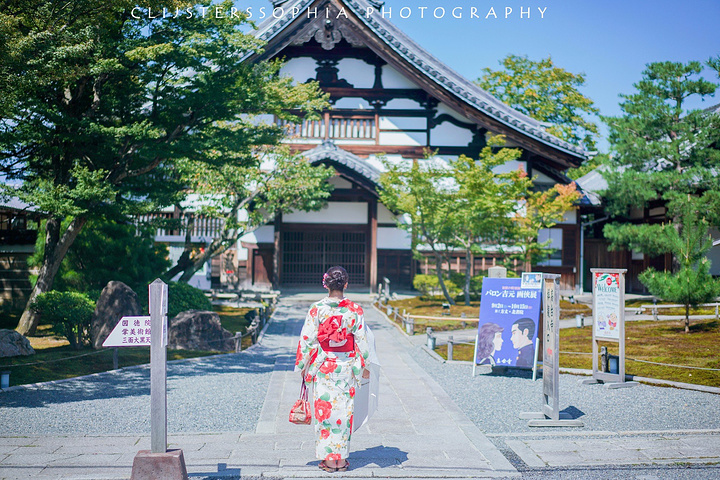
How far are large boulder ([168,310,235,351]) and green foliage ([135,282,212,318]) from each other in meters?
1.40

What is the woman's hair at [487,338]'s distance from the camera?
388 inches

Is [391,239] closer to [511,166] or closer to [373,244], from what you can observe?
[373,244]

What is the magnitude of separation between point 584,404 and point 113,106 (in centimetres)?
1020

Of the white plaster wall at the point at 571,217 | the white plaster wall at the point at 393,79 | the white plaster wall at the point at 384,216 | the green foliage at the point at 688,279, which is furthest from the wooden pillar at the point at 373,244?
the green foliage at the point at 688,279

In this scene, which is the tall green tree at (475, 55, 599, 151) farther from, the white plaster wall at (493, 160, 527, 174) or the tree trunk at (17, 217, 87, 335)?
the tree trunk at (17, 217, 87, 335)

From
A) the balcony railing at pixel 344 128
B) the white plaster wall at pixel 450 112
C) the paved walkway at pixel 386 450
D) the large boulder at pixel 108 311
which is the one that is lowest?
the paved walkway at pixel 386 450

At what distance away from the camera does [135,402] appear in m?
8.05

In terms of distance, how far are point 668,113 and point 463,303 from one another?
841 cm

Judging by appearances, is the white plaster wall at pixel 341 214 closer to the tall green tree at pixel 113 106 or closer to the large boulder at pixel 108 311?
the tall green tree at pixel 113 106

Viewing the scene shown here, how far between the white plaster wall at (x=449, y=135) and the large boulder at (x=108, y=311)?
42.9 ft

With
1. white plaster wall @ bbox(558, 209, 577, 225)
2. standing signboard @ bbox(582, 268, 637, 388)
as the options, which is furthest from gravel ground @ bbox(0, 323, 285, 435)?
white plaster wall @ bbox(558, 209, 577, 225)

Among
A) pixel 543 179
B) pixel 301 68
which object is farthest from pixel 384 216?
pixel 301 68

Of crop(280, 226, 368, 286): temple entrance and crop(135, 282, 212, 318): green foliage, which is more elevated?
crop(280, 226, 368, 286): temple entrance

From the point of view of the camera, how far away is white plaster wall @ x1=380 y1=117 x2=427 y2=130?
21.5m
